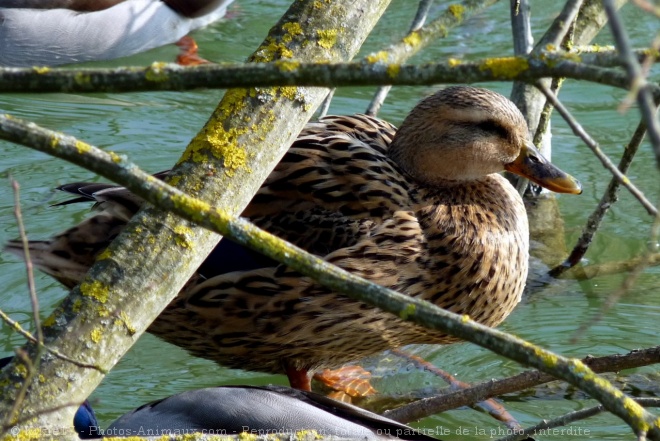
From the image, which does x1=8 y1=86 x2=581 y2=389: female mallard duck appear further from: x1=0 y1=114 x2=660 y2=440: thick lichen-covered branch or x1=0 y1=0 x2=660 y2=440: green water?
x1=0 y1=114 x2=660 y2=440: thick lichen-covered branch

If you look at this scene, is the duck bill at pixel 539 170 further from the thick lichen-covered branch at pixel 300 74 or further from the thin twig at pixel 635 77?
the thin twig at pixel 635 77

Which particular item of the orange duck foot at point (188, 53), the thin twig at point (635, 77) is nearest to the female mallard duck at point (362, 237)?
the thin twig at point (635, 77)

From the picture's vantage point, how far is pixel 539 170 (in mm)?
4621

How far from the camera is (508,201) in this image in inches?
187

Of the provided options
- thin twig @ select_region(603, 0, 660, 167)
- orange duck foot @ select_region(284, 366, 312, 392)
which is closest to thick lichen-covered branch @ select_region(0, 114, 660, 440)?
thin twig @ select_region(603, 0, 660, 167)

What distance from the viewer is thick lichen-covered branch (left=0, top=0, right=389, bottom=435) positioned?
266 cm

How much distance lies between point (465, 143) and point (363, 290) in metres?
2.67

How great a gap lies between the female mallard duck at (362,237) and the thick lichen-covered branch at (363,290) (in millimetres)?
2174

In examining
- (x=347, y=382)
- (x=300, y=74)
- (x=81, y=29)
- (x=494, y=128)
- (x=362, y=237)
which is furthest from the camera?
(x=81, y=29)

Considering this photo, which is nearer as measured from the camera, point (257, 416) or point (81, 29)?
point (257, 416)

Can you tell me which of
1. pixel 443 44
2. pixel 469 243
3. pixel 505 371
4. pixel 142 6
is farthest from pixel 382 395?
pixel 142 6

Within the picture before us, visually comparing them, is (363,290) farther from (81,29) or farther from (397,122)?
(81,29)

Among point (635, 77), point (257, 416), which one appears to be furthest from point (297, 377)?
point (635, 77)

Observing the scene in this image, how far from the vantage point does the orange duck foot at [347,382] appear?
16.6 ft
